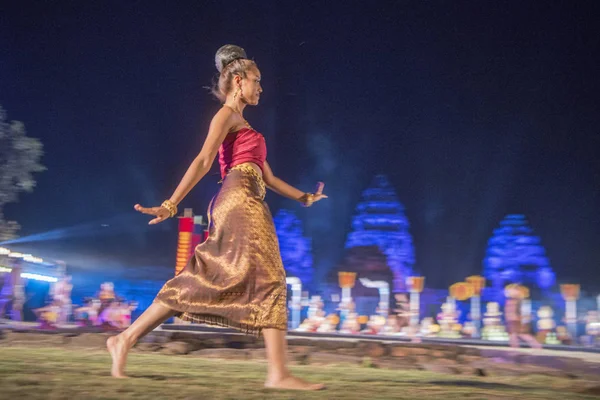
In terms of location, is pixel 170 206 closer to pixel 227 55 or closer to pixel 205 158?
pixel 205 158

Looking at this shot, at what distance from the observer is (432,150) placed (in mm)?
25109

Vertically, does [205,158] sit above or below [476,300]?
above

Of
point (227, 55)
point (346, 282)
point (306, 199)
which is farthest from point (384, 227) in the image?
point (227, 55)

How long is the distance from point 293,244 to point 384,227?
4657mm

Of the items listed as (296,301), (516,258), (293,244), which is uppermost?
(293,244)

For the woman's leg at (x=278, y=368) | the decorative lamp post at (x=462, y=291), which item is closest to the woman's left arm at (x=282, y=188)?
the woman's leg at (x=278, y=368)

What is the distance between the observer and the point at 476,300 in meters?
22.1

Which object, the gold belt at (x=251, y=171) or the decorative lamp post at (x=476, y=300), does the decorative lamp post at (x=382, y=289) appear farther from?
the gold belt at (x=251, y=171)

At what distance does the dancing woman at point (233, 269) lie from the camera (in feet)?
8.14

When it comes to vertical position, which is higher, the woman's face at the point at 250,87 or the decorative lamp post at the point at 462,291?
the woman's face at the point at 250,87

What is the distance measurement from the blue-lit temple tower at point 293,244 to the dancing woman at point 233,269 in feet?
89.0

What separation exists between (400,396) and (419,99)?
22.3 metres

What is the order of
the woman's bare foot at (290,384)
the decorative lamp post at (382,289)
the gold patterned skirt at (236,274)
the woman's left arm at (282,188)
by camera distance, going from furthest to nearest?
the decorative lamp post at (382,289)
the woman's left arm at (282,188)
the gold patterned skirt at (236,274)
the woman's bare foot at (290,384)

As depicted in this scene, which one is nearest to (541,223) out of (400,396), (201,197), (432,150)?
(432,150)
